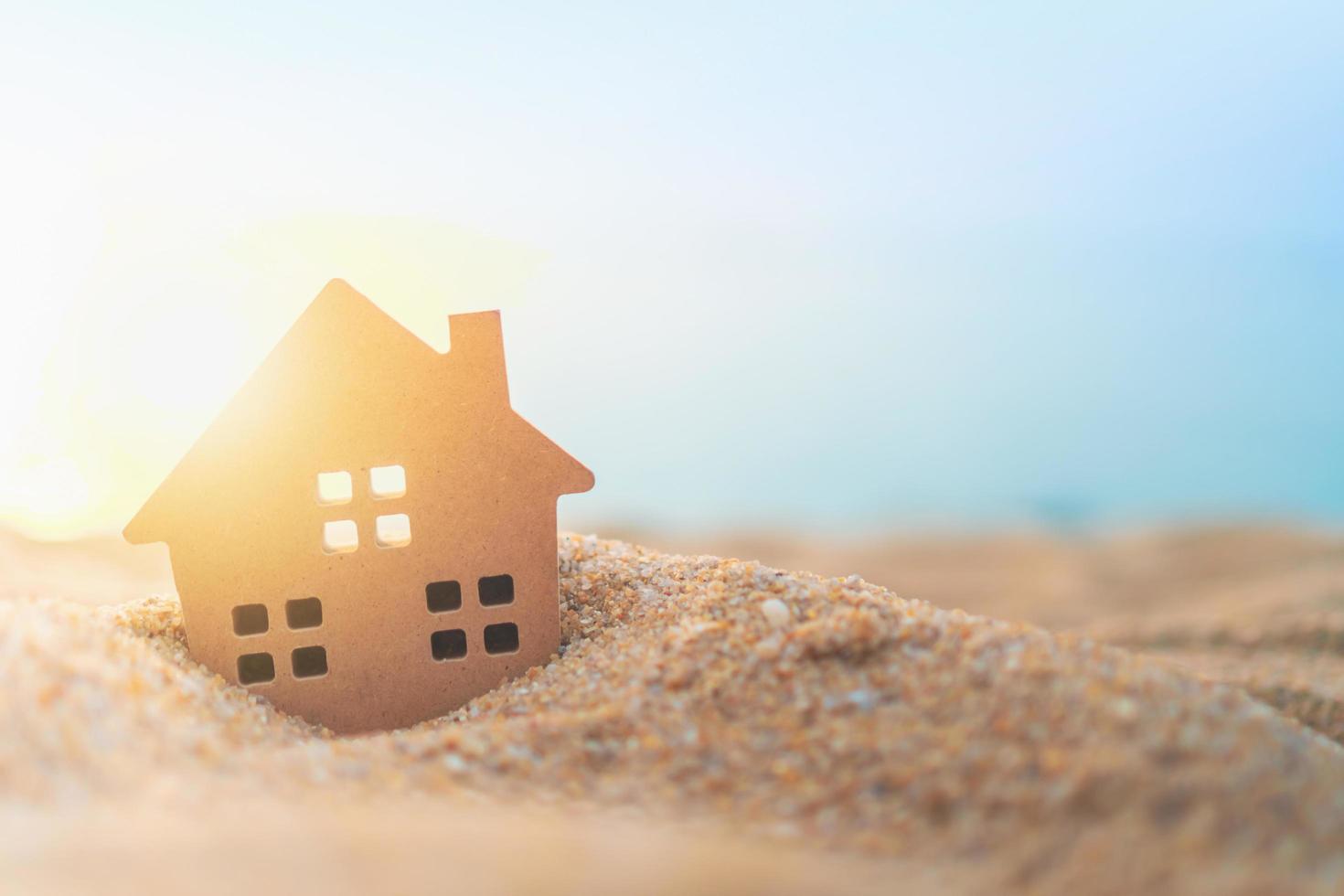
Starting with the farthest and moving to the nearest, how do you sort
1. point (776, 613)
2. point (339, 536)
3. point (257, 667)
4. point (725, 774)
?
point (339, 536) → point (257, 667) → point (776, 613) → point (725, 774)

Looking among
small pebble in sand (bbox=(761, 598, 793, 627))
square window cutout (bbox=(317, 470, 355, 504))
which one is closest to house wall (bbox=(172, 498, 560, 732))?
square window cutout (bbox=(317, 470, 355, 504))

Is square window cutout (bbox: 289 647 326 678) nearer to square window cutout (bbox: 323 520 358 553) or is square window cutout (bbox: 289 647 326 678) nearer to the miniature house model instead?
the miniature house model

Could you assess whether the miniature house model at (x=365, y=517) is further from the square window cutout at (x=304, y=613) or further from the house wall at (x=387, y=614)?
the square window cutout at (x=304, y=613)

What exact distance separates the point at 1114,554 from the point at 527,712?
706 inches

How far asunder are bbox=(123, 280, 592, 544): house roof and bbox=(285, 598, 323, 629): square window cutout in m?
0.70

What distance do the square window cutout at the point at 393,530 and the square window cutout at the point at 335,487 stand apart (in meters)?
0.23

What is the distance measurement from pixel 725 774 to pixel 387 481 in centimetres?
290

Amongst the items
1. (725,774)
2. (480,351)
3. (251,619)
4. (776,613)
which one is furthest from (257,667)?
(725,774)

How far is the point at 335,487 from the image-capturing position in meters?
5.98

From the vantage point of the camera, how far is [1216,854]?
3.23 m

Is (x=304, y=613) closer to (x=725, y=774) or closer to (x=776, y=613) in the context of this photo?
(x=776, y=613)

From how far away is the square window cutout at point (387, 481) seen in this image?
18.6ft

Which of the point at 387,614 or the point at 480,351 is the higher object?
the point at 480,351

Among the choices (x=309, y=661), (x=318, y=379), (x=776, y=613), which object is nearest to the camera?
(x=776, y=613)
